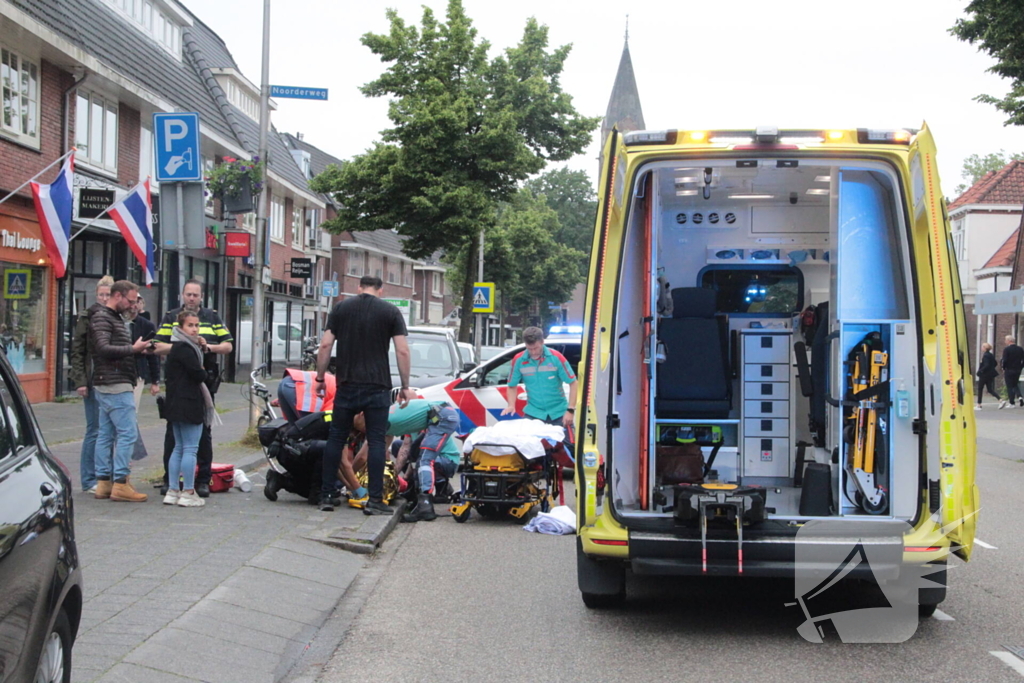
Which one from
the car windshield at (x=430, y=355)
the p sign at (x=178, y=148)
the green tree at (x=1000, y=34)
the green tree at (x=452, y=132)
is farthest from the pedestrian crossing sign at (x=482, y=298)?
the p sign at (x=178, y=148)

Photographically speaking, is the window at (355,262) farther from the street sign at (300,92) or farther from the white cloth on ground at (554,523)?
the white cloth on ground at (554,523)

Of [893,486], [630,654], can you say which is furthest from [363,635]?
[893,486]

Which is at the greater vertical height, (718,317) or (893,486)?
(718,317)

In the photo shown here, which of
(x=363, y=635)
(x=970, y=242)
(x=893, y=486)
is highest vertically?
(x=970, y=242)

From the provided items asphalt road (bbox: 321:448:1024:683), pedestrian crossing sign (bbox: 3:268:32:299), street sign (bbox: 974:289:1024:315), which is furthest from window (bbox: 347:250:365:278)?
asphalt road (bbox: 321:448:1024:683)

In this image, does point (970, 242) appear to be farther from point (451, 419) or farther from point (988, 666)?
point (988, 666)

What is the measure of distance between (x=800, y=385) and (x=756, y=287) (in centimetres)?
107

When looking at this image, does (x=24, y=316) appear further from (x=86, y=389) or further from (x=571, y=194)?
(x=571, y=194)

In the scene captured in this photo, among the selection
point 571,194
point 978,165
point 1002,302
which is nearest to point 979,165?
point 978,165

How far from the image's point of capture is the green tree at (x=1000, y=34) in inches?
632

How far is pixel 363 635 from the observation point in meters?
5.67

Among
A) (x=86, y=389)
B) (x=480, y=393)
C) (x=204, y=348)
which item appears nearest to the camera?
(x=204, y=348)

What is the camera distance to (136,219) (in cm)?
1708

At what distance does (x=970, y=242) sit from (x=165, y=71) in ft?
122
